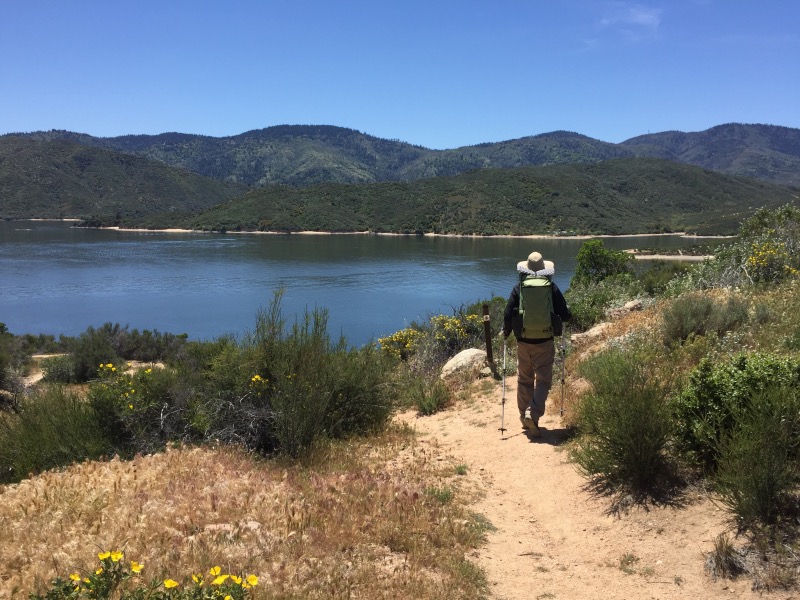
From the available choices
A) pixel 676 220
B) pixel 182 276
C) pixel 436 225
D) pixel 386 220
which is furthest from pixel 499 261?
pixel 676 220

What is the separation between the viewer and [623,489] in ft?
14.4

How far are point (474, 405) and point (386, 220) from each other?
3994 inches

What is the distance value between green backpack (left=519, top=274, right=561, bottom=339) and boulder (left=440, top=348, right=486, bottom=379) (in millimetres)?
3720

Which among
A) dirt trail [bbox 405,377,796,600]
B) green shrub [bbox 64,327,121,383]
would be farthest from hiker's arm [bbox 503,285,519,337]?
green shrub [bbox 64,327,121,383]

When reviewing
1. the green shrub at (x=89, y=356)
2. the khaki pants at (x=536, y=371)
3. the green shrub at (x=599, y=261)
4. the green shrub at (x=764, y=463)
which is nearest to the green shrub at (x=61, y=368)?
the green shrub at (x=89, y=356)

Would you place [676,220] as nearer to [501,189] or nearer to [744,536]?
[501,189]

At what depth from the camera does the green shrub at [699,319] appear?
7.14 meters

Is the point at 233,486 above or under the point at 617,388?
under

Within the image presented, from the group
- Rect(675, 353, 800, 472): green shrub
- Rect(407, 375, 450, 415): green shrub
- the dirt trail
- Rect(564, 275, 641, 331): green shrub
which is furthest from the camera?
Rect(564, 275, 641, 331): green shrub

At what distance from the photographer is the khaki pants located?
6.08 metres

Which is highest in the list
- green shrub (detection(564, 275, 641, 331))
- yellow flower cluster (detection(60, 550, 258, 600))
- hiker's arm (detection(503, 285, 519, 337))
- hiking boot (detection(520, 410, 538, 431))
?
hiker's arm (detection(503, 285, 519, 337))

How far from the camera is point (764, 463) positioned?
3381 millimetres

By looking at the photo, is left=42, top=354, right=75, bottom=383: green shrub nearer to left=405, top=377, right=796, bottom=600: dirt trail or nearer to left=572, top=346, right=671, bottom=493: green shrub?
left=405, top=377, right=796, bottom=600: dirt trail

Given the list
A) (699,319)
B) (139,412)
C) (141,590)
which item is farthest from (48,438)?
(699,319)
